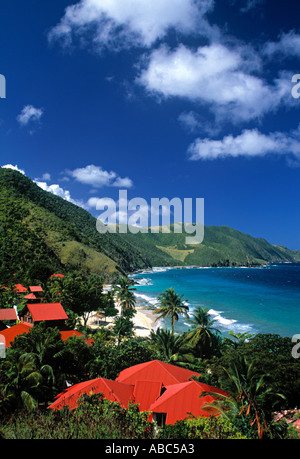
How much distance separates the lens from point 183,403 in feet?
48.2

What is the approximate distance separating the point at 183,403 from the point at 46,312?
20.4m

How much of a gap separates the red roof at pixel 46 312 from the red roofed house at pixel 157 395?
14.4m

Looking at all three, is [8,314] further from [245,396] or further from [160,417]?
[245,396]

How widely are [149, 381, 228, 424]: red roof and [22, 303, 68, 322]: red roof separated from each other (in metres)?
18.1

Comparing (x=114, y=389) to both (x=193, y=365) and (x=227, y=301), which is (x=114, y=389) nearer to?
(x=193, y=365)

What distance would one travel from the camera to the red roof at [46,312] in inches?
1144

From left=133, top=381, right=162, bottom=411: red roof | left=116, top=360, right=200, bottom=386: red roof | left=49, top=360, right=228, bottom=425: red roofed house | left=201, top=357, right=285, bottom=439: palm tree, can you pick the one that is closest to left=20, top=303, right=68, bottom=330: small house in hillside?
left=116, top=360, right=200, bottom=386: red roof

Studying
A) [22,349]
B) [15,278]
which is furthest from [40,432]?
[15,278]

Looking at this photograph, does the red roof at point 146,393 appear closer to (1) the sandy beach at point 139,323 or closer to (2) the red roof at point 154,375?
(2) the red roof at point 154,375

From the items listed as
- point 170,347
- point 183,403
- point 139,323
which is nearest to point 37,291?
point 139,323

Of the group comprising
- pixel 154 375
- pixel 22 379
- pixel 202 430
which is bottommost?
pixel 154 375

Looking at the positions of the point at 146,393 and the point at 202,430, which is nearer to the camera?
the point at 202,430

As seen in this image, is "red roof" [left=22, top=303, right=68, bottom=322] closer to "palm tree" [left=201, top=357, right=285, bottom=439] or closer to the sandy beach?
the sandy beach

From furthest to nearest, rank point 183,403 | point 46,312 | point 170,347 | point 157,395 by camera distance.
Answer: point 46,312, point 170,347, point 157,395, point 183,403
